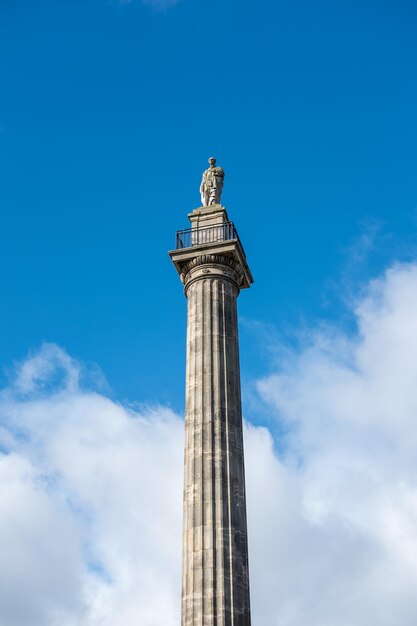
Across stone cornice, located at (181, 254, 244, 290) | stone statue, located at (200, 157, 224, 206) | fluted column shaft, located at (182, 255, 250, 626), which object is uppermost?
stone statue, located at (200, 157, 224, 206)

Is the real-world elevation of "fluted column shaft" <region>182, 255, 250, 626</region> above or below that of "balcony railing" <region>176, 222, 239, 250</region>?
below

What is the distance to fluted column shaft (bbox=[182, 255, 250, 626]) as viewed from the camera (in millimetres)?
20719

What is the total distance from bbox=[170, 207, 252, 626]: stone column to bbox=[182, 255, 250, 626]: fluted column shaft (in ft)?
0.08

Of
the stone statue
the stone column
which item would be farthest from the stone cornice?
the stone statue

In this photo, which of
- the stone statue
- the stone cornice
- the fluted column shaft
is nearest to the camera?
the fluted column shaft

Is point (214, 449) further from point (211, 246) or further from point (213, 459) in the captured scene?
point (211, 246)

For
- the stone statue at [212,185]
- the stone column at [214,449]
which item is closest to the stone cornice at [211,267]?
the stone column at [214,449]

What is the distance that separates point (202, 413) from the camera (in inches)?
928

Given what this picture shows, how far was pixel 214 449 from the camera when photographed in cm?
2284

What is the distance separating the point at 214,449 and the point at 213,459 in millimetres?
309

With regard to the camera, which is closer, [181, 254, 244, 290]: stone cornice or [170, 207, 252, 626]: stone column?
[170, 207, 252, 626]: stone column

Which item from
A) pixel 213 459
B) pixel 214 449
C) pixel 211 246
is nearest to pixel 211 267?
pixel 211 246

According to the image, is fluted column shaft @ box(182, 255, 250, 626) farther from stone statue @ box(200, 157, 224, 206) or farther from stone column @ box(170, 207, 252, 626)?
stone statue @ box(200, 157, 224, 206)

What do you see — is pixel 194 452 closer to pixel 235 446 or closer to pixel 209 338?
pixel 235 446
